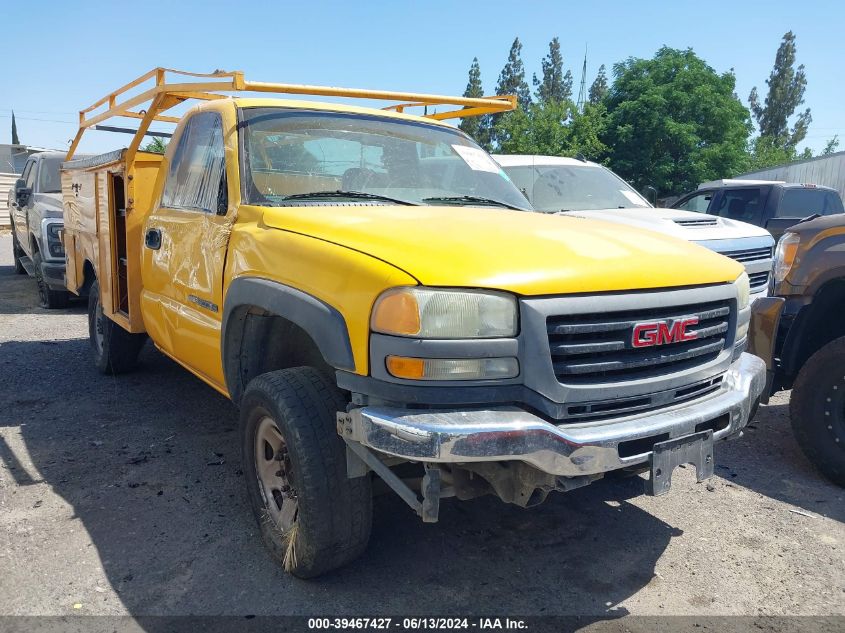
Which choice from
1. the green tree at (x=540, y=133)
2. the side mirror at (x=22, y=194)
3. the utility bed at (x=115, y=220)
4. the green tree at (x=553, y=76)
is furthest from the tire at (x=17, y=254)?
the green tree at (x=553, y=76)

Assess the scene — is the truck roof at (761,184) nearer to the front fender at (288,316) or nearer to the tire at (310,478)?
the front fender at (288,316)

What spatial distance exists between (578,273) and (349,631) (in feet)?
5.17

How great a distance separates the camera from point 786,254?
14.6ft

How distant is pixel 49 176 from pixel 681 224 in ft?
28.4

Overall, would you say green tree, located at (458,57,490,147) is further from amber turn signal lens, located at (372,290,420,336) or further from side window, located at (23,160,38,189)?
amber turn signal lens, located at (372,290,420,336)

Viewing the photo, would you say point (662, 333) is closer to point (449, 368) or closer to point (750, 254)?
point (449, 368)

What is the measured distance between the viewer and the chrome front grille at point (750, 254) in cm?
609

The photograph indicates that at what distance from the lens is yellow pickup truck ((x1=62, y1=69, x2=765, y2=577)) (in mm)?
2412

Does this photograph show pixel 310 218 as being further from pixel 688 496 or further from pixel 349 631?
pixel 688 496

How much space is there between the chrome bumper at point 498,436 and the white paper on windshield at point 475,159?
2.07 metres

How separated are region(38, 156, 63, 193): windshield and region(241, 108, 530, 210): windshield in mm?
7695

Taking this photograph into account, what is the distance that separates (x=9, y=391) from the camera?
18.3 ft

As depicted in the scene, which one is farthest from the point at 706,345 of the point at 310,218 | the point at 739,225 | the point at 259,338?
the point at 739,225

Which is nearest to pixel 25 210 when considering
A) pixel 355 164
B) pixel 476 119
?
pixel 355 164
